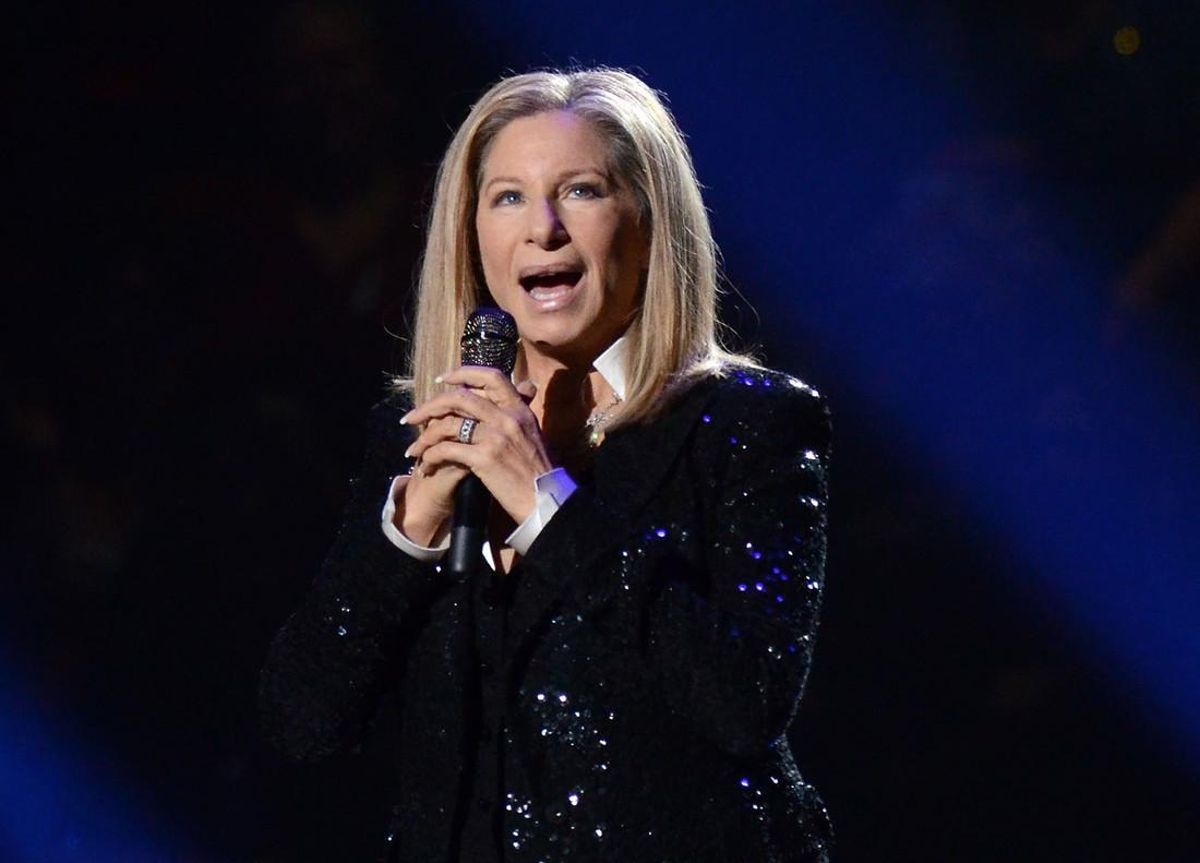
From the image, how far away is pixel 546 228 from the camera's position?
1.68 meters

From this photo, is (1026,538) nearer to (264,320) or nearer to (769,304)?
(769,304)

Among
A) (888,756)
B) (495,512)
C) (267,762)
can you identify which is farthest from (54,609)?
(888,756)

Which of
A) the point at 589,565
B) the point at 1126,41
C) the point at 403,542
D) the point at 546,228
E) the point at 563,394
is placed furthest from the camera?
the point at 1126,41

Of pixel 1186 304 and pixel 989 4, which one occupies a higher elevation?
pixel 989 4

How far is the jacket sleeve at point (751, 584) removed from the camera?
142cm

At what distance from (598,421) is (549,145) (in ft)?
1.02

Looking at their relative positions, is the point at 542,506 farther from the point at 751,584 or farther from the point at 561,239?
the point at 561,239

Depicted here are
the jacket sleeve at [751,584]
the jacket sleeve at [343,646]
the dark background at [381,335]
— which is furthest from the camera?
the dark background at [381,335]

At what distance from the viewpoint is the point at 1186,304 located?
2.76 m

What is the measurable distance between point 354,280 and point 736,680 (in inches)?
61.1

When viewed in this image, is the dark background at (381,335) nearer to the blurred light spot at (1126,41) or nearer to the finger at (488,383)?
the blurred light spot at (1126,41)

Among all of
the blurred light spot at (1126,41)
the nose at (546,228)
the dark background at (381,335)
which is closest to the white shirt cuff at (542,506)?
the nose at (546,228)

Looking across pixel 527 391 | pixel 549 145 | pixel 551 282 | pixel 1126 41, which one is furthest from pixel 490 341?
pixel 1126 41

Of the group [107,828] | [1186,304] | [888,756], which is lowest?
[107,828]
